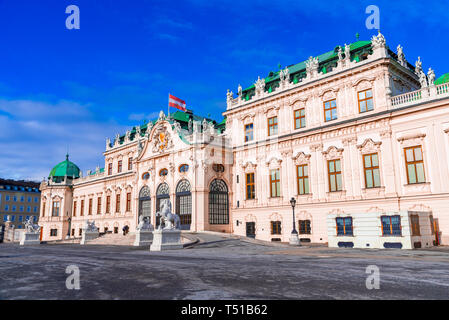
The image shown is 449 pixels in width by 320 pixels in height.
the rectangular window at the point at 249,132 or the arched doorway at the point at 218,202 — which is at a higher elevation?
the rectangular window at the point at 249,132

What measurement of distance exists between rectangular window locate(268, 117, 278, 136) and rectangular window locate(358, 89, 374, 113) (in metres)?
8.82

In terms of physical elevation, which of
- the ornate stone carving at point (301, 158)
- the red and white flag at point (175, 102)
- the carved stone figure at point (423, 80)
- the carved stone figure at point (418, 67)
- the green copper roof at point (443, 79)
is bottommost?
the ornate stone carving at point (301, 158)

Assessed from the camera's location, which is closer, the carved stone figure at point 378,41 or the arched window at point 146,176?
the carved stone figure at point 378,41

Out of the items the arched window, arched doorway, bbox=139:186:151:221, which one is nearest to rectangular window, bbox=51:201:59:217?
arched doorway, bbox=139:186:151:221

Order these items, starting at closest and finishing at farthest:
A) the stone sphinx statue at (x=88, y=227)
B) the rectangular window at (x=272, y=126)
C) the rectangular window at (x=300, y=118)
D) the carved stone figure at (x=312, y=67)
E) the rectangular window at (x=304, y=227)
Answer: the rectangular window at (x=304, y=227)
the carved stone figure at (x=312, y=67)
the rectangular window at (x=300, y=118)
the rectangular window at (x=272, y=126)
the stone sphinx statue at (x=88, y=227)

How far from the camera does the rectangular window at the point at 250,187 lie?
37378mm

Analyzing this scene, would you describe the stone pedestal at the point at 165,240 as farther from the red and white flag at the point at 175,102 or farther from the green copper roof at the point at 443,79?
the green copper roof at the point at 443,79

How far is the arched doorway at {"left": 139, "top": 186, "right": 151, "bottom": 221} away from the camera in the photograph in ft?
146

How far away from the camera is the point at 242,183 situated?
126 ft

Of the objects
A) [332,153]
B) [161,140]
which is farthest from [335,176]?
[161,140]

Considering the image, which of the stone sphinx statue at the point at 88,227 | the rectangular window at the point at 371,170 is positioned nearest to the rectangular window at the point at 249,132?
the rectangular window at the point at 371,170

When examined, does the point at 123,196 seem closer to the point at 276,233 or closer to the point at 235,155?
the point at 235,155

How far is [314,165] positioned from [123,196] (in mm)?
32944

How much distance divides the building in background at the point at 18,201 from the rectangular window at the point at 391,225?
290ft
